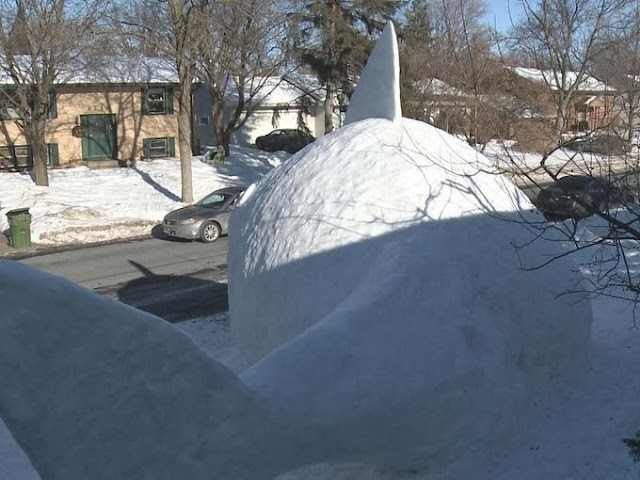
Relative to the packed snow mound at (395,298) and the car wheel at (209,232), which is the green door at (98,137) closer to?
the car wheel at (209,232)

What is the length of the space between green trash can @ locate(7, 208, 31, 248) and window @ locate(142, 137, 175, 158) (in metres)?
13.1

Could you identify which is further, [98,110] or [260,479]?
[98,110]

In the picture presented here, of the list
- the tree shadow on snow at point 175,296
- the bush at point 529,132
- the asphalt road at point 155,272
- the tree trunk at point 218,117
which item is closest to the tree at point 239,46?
the tree trunk at point 218,117

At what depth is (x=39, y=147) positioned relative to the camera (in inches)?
894

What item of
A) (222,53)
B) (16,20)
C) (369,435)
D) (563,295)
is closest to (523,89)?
(222,53)

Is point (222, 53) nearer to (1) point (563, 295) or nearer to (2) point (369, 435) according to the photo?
(1) point (563, 295)

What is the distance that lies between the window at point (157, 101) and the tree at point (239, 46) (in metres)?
1.91

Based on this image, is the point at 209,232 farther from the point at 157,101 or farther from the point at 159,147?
the point at 157,101

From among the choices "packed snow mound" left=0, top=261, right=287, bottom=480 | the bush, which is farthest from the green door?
"packed snow mound" left=0, top=261, right=287, bottom=480

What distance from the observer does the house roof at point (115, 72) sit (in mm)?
24422

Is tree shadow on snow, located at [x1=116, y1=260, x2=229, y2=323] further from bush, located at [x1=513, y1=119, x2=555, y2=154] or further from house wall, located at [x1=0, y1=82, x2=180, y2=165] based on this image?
house wall, located at [x1=0, y1=82, x2=180, y2=165]

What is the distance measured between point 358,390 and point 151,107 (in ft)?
90.9

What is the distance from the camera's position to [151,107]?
3045 cm

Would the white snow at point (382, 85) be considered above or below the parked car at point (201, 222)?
above
